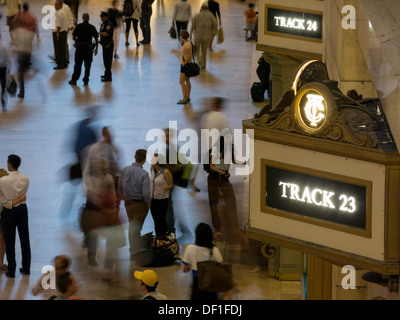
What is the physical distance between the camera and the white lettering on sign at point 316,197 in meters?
5.64

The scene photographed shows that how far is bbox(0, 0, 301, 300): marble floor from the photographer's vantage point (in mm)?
11875

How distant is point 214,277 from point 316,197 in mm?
3199

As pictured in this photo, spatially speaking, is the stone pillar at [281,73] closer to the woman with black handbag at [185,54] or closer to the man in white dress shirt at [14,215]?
the man in white dress shirt at [14,215]

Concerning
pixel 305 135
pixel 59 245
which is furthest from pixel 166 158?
pixel 305 135

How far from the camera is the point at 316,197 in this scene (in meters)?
5.87

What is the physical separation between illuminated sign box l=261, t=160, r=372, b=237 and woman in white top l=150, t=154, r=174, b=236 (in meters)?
5.83

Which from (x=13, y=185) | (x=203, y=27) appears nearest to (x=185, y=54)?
(x=203, y=27)

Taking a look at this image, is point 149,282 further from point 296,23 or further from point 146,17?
point 146,17

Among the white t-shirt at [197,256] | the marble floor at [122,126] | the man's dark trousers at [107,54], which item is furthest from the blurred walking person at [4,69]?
the white t-shirt at [197,256]

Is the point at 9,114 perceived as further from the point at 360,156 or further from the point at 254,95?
the point at 360,156

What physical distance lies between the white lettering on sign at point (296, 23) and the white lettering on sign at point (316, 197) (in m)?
3.90

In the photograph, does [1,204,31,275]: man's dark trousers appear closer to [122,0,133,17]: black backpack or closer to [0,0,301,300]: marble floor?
[0,0,301,300]: marble floor

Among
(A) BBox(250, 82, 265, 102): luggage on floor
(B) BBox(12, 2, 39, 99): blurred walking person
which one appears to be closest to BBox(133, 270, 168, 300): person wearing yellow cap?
(A) BBox(250, 82, 265, 102): luggage on floor

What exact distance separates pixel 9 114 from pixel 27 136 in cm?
164
